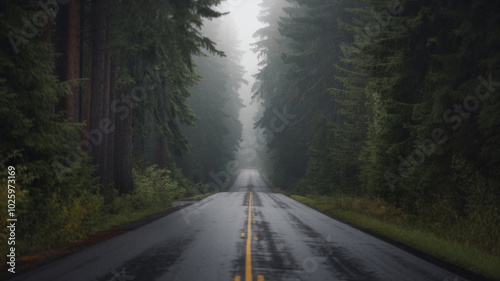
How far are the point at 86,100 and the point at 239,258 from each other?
1329 centimetres

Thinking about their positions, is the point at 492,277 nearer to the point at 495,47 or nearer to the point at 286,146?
the point at 495,47

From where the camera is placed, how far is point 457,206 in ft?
46.4

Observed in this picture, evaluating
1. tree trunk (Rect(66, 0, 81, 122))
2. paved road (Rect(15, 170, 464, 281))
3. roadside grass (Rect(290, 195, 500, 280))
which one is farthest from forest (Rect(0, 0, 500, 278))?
paved road (Rect(15, 170, 464, 281))

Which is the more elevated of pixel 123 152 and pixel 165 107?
pixel 165 107

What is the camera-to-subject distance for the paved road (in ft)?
26.7

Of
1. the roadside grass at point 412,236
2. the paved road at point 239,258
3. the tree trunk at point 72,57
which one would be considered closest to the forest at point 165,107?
the tree trunk at point 72,57

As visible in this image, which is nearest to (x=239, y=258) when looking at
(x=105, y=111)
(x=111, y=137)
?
(x=105, y=111)

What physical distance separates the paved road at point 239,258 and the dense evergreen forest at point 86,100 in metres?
2.40

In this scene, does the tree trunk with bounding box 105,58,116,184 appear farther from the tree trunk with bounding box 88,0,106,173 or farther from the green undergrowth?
A: the tree trunk with bounding box 88,0,106,173

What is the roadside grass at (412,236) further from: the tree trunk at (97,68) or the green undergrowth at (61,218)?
the tree trunk at (97,68)

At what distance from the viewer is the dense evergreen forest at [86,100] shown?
37.5ft

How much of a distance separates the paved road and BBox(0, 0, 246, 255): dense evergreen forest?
7.88 feet

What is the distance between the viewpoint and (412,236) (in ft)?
43.5

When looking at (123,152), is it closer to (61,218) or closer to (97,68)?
(97,68)
